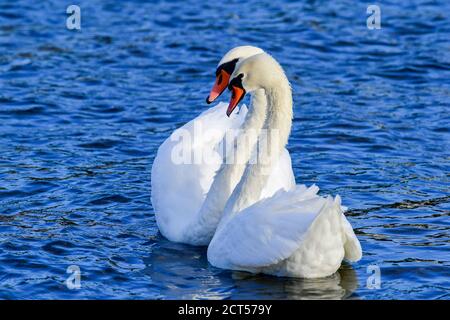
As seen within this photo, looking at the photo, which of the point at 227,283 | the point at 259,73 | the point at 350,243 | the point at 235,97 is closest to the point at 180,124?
the point at 235,97

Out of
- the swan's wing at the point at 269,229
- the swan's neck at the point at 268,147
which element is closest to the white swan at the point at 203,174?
the swan's neck at the point at 268,147

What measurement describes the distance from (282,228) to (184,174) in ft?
6.63

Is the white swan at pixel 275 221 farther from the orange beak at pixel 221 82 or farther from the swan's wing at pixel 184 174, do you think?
the swan's wing at pixel 184 174

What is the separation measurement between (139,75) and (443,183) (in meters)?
6.03

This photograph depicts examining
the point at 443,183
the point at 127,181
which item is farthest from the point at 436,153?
the point at 127,181

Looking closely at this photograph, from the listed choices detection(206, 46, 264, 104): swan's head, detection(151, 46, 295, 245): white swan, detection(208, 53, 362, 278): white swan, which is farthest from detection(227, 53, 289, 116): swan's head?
detection(206, 46, 264, 104): swan's head

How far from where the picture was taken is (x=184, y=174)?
446 inches

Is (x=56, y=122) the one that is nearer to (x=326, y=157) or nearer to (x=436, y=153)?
(x=326, y=157)

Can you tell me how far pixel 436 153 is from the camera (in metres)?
13.7

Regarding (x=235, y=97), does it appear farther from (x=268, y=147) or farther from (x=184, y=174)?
(x=184, y=174)

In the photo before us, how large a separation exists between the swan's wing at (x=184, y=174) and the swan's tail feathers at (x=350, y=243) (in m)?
1.73

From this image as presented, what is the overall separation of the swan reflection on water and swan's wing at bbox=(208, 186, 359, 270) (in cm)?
18

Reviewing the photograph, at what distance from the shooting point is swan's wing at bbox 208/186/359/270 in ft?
31.2

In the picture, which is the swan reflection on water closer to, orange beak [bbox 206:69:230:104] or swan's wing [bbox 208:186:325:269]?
swan's wing [bbox 208:186:325:269]
